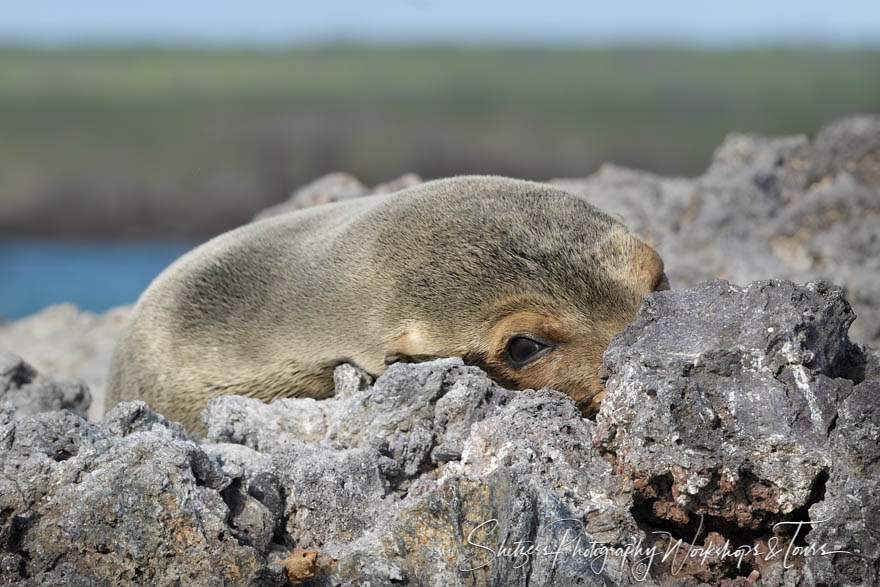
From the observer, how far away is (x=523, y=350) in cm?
395

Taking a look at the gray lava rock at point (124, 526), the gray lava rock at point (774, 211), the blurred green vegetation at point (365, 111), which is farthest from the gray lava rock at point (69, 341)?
the blurred green vegetation at point (365, 111)

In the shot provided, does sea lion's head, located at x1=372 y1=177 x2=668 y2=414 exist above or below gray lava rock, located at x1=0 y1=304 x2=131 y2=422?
above

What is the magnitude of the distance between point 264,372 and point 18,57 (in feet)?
238

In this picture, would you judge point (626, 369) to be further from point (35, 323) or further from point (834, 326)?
point (35, 323)

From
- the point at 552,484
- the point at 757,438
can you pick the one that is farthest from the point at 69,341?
the point at 757,438

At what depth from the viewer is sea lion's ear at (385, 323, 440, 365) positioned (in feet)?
12.9

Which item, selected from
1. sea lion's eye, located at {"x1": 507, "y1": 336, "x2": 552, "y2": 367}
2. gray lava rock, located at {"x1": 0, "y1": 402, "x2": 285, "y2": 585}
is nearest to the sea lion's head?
sea lion's eye, located at {"x1": 507, "y1": 336, "x2": 552, "y2": 367}

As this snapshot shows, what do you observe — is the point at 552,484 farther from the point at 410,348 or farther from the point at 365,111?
the point at 365,111

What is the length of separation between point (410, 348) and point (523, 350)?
16.8 inches

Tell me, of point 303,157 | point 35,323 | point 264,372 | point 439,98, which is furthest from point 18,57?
point 264,372

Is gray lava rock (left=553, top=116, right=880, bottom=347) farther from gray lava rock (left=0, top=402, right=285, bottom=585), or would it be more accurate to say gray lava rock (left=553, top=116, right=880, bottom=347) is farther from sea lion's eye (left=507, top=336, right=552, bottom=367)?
gray lava rock (left=0, top=402, right=285, bottom=585)

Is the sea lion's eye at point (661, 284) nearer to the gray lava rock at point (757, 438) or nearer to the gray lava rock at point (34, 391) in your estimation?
the gray lava rock at point (757, 438)

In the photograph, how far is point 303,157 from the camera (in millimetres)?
40219

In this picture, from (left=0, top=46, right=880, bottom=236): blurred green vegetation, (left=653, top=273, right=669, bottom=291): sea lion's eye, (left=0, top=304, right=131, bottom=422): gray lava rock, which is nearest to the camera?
(left=653, top=273, right=669, bottom=291): sea lion's eye
